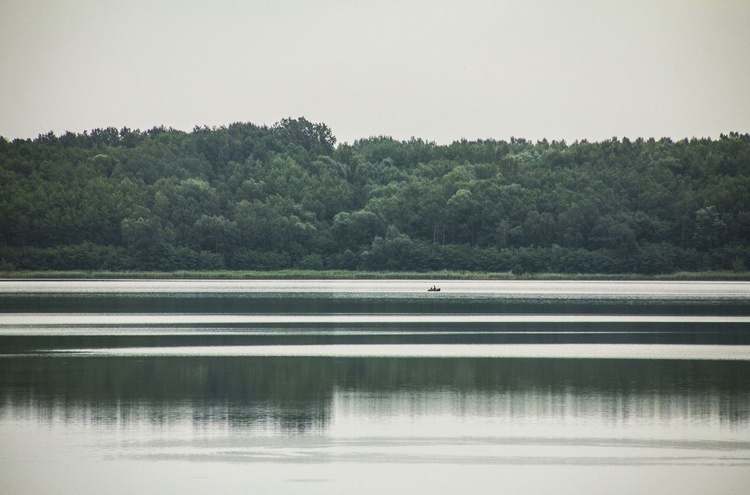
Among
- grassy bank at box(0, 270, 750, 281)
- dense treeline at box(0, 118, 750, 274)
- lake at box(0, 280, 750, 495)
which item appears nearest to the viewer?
lake at box(0, 280, 750, 495)

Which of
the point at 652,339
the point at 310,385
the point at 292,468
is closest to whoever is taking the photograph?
the point at 292,468

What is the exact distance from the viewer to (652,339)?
129 feet

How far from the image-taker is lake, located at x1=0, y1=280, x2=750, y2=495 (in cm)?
1717

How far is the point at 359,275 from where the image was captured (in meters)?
129

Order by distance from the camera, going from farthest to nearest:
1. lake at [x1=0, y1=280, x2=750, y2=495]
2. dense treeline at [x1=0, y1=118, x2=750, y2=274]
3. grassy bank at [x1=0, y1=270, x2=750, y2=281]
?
dense treeline at [x1=0, y1=118, x2=750, y2=274] < grassy bank at [x1=0, y1=270, x2=750, y2=281] < lake at [x1=0, y1=280, x2=750, y2=495]

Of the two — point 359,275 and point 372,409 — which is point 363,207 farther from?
point 372,409

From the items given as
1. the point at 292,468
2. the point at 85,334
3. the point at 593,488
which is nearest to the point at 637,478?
the point at 593,488

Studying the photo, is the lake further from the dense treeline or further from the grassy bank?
the dense treeline

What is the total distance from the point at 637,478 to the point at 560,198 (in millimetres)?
125008

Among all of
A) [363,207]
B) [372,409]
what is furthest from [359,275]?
[372,409]

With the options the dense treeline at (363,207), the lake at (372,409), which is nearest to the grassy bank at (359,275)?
the dense treeline at (363,207)

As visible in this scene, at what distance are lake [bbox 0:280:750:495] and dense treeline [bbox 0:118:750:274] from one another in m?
85.6

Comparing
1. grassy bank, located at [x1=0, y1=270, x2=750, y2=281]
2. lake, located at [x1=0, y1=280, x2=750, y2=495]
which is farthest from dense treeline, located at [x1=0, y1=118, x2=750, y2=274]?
lake, located at [x1=0, y1=280, x2=750, y2=495]

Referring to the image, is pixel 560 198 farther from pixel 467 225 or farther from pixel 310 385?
pixel 310 385
